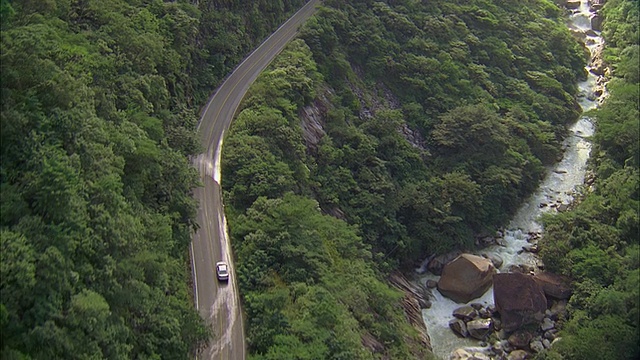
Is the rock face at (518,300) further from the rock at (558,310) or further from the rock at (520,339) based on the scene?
the rock at (558,310)

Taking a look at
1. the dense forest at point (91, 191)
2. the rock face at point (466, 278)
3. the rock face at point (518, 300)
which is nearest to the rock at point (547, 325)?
the rock face at point (518, 300)

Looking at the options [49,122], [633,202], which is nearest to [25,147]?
[49,122]

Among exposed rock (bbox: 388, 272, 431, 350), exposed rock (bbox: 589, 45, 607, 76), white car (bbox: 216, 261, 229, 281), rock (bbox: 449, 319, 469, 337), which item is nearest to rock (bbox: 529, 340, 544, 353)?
rock (bbox: 449, 319, 469, 337)

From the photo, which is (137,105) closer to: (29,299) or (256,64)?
(29,299)

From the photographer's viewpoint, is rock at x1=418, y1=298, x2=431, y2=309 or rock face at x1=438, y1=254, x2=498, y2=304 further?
rock at x1=418, y1=298, x2=431, y2=309

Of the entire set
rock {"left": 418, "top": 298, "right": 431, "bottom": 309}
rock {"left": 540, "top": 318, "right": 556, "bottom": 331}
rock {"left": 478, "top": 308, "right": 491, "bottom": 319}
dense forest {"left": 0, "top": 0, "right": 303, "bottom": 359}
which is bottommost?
rock {"left": 418, "top": 298, "right": 431, "bottom": 309}

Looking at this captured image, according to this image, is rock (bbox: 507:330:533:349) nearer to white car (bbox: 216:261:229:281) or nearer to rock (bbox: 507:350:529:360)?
rock (bbox: 507:350:529:360)
